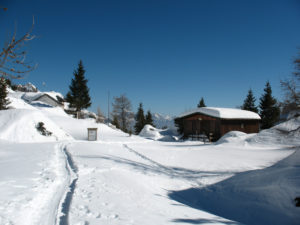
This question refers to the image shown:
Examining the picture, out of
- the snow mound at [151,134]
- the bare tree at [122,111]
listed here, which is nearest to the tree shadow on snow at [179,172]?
the snow mound at [151,134]

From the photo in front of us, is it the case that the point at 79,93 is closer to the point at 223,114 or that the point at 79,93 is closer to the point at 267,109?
the point at 223,114

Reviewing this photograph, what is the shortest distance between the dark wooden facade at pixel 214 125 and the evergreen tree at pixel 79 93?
19.7 m

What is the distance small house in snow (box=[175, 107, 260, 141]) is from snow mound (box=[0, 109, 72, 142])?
16.6m

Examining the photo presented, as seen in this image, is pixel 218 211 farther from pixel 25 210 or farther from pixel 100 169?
pixel 25 210

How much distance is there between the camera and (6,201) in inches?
137

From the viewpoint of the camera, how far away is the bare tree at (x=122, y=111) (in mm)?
42031

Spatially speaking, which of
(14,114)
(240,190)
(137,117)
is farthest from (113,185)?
(137,117)

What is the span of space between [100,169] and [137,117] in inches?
1563

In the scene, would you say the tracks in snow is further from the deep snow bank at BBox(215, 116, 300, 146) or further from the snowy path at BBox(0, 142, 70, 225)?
the deep snow bank at BBox(215, 116, 300, 146)

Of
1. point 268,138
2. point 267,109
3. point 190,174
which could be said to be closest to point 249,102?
point 267,109

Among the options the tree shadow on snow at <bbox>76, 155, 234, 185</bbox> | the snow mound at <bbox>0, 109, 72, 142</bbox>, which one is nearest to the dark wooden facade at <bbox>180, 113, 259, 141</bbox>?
the tree shadow on snow at <bbox>76, 155, 234, 185</bbox>

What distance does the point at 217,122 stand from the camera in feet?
73.8

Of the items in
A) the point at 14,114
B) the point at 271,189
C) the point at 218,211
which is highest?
the point at 14,114

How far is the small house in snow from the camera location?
71.8 feet
